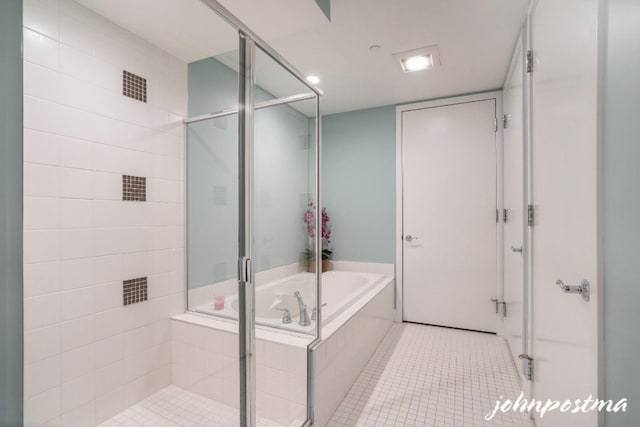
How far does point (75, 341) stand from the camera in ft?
3.44

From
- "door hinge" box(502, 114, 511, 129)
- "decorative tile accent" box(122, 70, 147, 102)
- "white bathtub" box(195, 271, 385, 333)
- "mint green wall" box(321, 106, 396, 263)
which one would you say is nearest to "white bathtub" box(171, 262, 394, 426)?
"white bathtub" box(195, 271, 385, 333)

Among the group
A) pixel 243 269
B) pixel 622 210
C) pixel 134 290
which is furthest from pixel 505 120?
pixel 134 290

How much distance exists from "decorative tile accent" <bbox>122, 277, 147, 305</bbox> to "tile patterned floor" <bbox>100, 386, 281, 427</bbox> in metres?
0.40

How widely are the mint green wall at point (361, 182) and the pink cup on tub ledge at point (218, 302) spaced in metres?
2.19

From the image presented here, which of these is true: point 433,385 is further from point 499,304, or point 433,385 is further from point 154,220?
point 154,220

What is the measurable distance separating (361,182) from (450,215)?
39.1 inches

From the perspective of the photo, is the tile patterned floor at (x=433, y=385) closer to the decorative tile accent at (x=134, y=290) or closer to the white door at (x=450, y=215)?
the white door at (x=450, y=215)

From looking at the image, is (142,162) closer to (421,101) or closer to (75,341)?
(75,341)

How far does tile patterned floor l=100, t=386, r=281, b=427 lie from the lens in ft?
4.00

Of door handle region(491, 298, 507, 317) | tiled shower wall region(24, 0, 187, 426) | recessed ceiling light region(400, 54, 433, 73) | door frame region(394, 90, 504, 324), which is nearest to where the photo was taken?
tiled shower wall region(24, 0, 187, 426)

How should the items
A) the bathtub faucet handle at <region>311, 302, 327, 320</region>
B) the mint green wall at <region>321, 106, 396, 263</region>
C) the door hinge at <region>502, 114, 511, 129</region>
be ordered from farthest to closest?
the mint green wall at <region>321, 106, 396, 263</region> < the door hinge at <region>502, 114, 511, 129</region> < the bathtub faucet handle at <region>311, 302, 327, 320</region>

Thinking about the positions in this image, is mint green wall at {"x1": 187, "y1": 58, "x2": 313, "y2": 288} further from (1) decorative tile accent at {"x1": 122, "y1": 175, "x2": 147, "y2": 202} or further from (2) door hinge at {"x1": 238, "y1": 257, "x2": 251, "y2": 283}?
(1) decorative tile accent at {"x1": 122, "y1": 175, "x2": 147, "y2": 202}

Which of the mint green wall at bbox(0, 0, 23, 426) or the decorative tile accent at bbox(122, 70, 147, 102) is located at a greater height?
the decorative tile accent at bbox(122, 70, 147, 102)

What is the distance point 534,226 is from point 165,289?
1.86 metres
